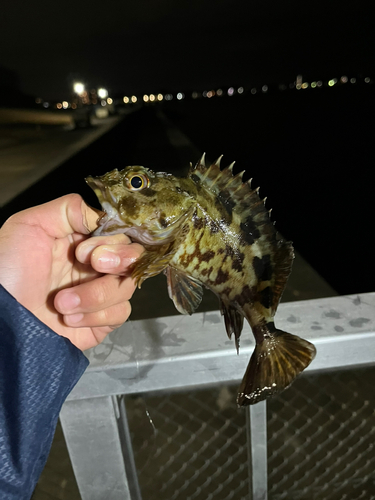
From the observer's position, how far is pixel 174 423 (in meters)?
4.02

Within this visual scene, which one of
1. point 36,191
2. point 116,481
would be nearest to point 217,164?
point 116,481

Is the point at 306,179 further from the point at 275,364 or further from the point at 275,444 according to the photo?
the point at 275,364

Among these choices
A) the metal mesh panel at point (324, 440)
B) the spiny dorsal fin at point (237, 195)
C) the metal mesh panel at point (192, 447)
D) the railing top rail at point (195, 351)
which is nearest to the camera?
the spiny dorsal fin at point (237, 195)

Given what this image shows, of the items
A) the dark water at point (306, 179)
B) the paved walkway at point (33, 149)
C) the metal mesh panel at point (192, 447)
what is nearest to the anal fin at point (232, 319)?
the metal mesh panel at point (192, 447)

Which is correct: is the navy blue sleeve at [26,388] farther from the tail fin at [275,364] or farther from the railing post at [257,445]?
the railing post at [257,445]

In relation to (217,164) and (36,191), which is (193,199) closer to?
(217,164)

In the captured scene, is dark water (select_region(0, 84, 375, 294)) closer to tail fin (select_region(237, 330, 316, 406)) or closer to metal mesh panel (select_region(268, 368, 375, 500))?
metal mesh panel (select_region(268, 368, 375, 500))

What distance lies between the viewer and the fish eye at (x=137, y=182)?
4.68 feet

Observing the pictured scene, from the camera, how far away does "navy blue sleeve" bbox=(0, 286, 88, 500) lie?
1311 mm

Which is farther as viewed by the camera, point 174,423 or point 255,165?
point 255,165

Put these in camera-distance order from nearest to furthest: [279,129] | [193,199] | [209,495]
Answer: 1. [193,199]
2. [209,495]
3. [279,129]

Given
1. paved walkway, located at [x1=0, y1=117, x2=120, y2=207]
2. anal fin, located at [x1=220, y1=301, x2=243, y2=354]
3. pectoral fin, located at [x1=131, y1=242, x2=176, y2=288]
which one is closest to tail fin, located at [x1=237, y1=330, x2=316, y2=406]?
anal fin, located at [x1=220, y1=301, x2=243, y2=354]

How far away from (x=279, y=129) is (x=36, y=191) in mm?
26327

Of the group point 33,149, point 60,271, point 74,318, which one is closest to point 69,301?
point 74,318
